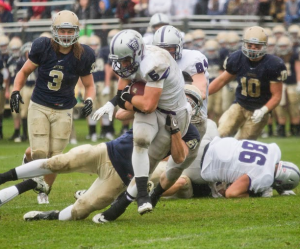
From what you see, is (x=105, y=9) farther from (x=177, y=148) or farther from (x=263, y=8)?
(x=177, y=148)

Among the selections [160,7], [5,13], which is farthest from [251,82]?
[5,13]

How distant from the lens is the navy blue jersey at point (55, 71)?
257 inches

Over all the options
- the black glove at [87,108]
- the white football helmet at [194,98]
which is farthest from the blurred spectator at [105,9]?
the white football helmet at [194,98]

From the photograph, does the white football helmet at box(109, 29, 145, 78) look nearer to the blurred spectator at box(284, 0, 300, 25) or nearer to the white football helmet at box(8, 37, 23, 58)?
the white football helmet at box(8, 37, 23, 58)

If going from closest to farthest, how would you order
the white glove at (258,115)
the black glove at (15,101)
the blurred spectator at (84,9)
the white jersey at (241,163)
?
the black glove at (15,101), the white jersey at (241,163), the white glove at (258,115), the blurred spectator at (84,9)

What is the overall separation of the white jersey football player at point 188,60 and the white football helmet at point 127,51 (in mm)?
1151

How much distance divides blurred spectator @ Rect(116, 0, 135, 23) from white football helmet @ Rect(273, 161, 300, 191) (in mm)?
8848

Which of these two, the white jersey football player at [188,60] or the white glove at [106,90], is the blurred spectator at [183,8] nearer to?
the white glove at [106,90]

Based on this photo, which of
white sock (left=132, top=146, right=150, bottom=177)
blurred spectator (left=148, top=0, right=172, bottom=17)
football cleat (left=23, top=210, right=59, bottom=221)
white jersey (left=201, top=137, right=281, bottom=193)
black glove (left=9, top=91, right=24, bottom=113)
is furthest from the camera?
blurred spectator (left=148, top=0, right=172, bottom=17)

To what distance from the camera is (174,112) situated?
5.46m

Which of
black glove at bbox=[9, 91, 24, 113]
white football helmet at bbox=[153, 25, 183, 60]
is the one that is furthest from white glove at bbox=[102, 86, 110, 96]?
black glove at bbox=[9, 91, 24, 113]

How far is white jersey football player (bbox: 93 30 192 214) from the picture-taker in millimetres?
5215

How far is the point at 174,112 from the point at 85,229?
1061 millimetres

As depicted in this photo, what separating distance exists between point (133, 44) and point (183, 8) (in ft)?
34.8
